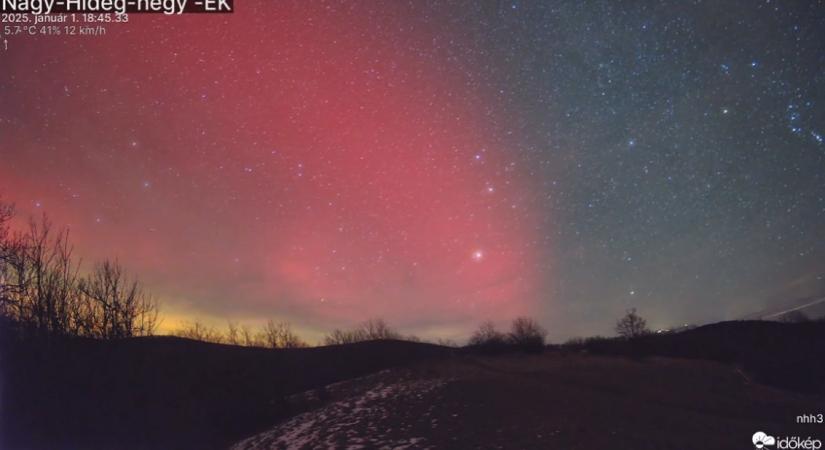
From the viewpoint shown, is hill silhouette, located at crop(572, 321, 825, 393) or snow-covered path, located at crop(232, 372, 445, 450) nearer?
snow-covered path, located at crop(232, 372, 445, 450)

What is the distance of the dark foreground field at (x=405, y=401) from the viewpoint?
24.3ft

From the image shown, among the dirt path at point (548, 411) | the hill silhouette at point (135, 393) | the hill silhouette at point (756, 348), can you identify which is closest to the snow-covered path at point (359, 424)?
the dirt path at point (548, 411)

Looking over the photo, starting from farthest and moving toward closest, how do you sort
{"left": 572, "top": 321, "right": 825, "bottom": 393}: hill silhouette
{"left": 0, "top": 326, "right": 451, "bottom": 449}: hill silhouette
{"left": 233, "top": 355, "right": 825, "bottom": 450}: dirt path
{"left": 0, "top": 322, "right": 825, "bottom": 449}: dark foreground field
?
1. {"left": 572, "top": 321, "right": 825, "bottom": 393}: hill silhouette
2. {"left": 0, "top": 326, "right": 451, "bottom": 449}: hill silhouette
3. {"left": 0, "top": 322, "right": 825, "bottom": 449}: dark foreground field
4. {"left": 233, "top": 355, "right": 825, "bottom": 450}: dirt path

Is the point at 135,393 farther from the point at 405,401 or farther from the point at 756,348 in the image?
the point at 756,348

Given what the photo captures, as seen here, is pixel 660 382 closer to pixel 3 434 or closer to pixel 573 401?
pixel 573 401

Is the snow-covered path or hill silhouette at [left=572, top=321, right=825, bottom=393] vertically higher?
the snow-covered path

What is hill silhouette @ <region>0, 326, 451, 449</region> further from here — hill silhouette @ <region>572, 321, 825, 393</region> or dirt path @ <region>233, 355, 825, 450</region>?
hill silhouette @ <region>572, 321, 825, 393</region>

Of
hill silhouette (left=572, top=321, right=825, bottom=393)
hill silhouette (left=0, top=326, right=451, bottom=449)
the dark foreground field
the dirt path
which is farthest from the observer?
hill silhouette (left=572, top=321, right=825, bottom=393)

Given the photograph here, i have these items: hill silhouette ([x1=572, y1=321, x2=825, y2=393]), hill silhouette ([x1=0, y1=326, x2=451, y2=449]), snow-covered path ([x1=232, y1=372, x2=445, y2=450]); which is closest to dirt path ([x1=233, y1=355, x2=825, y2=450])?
snow-covered path ([x1=232, y1=372, x2=445, y2=450])

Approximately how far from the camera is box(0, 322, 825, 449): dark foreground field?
24.3 ft

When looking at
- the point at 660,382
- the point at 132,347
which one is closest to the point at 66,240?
the point at 132,347

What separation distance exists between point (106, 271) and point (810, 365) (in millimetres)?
30052

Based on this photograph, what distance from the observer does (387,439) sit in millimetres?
7367

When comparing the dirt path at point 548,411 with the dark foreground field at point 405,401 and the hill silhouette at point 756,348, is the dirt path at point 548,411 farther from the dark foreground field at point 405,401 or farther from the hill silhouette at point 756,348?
the hill silhouette at point 756,348
